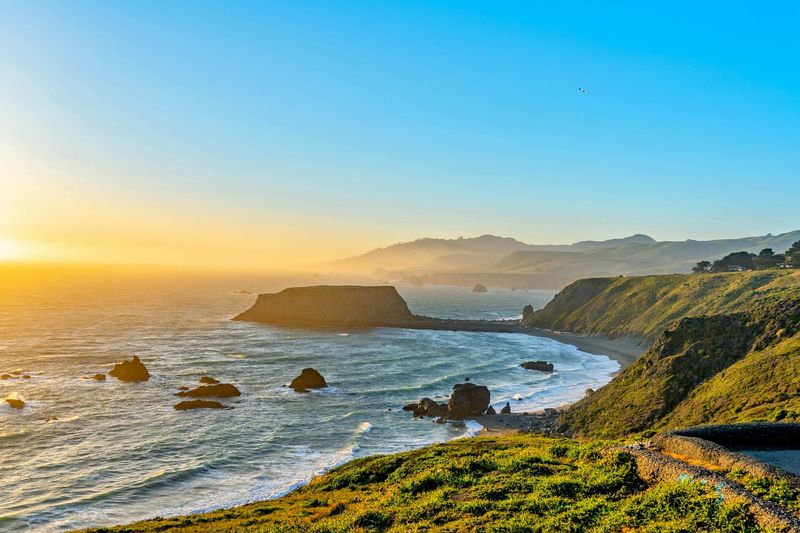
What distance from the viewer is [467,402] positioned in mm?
59812

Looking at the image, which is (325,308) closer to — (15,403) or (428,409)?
(428,409)

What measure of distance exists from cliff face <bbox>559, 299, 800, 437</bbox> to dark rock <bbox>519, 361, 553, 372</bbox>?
3439 cm

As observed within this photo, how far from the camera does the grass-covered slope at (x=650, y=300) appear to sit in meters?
98.6

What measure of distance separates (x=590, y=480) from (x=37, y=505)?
3776cm

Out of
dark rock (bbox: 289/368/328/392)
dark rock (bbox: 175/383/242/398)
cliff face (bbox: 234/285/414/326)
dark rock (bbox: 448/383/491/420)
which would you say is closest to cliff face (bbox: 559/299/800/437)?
dark rock (bbox: 448/383/491/420)

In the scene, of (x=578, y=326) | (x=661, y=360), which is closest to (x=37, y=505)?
(x=661, y=360)

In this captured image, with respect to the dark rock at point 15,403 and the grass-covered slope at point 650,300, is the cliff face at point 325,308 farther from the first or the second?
the dark rock at point 15,403

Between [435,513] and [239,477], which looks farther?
[239,477]

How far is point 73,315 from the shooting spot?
142 meters

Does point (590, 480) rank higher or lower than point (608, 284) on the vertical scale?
lower

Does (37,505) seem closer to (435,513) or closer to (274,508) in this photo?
(274,508)

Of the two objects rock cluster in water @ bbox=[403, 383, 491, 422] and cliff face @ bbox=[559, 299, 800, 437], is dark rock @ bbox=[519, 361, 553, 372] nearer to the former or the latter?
rock cluster in water @ bbox=[403, 383, 491, 422]

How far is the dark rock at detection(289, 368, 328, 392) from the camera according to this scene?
226ft

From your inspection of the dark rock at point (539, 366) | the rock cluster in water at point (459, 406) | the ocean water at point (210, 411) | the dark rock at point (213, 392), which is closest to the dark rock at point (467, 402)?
the rock cluster in water at point (459, 406)
